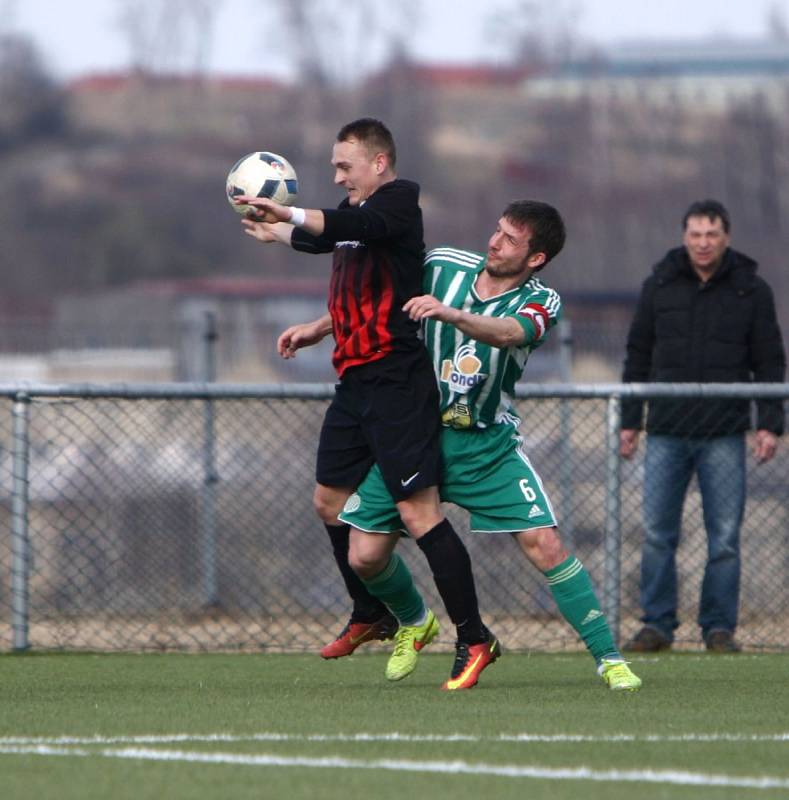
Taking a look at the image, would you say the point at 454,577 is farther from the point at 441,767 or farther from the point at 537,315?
the point at 441,767

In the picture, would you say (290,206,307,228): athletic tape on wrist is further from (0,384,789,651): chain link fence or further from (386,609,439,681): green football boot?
(0,384,789,651): chain link fence

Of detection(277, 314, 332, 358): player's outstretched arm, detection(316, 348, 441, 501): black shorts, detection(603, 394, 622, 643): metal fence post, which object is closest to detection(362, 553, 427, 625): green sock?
detection(316, 348, 441, 501): black shorts

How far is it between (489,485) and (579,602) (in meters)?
0.53

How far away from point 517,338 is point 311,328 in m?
0.97

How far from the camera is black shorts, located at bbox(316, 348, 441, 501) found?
265 inches

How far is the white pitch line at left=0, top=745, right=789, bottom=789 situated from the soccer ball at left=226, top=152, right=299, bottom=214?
2.14 metres

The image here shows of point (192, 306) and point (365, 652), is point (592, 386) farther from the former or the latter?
point (192, 306)

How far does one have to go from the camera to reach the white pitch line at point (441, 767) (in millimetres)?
4738

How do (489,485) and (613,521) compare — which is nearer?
(489,485)

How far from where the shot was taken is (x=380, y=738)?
5477mm

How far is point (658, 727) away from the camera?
575 cm

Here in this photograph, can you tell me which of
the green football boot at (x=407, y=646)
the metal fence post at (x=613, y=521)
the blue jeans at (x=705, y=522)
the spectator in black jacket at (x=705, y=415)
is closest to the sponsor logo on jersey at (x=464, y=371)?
the green football boot at (x=407, y=646)

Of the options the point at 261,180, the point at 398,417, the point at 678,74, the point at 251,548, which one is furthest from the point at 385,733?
the point at 678,74

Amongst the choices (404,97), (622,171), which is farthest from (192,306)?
(404,97)
